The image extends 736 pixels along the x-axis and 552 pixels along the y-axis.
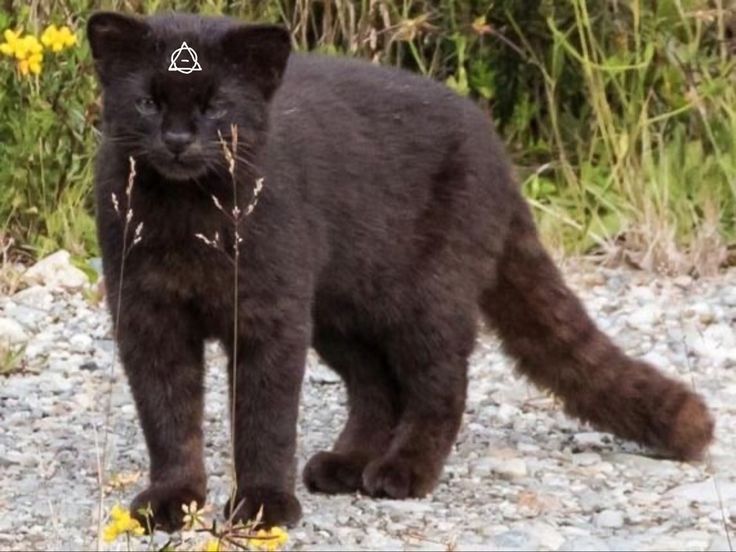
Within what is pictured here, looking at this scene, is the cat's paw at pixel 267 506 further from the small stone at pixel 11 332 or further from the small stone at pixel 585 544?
the small stone at pixel 11 332

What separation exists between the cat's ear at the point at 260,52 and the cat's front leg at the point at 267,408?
1.84ft

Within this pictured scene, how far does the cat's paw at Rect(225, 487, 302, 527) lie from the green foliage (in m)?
2.95

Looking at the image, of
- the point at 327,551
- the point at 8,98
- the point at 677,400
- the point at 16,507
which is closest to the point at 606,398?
the point at 677,400

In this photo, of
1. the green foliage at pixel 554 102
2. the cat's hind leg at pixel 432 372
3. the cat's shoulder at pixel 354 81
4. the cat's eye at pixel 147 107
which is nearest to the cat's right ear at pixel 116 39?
the cat's eye at pixel 147 107

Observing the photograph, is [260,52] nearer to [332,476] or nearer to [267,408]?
[267,408]

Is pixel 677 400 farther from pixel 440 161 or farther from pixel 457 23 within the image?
pixel 457 23

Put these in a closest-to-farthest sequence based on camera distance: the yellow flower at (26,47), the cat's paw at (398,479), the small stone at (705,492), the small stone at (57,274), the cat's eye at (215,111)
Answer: the cat's eye at (215,111) → the small stone at (705,492) → the cat's paw at (398,479) → the yellow flower at (26,47) → the small stone at (57,274)

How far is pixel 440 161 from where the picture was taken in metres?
5.20

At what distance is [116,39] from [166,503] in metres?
1.06

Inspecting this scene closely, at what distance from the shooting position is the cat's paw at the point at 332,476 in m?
5.00

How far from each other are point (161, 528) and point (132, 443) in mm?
938

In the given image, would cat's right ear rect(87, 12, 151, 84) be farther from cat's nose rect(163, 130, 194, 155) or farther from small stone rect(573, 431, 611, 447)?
small stone rect(573, 431, 611, 447)

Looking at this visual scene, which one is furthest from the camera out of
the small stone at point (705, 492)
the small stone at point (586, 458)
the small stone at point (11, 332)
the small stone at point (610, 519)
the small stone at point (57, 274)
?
the small stone at point (57, 274)

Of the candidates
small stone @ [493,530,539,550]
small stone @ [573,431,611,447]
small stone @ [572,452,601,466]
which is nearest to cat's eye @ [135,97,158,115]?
small stone @ [493,530,539,550]
